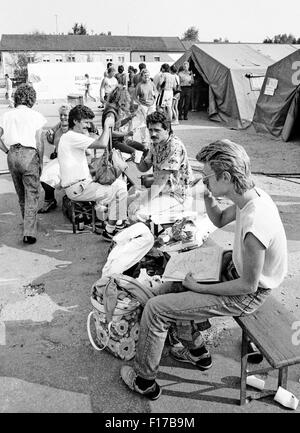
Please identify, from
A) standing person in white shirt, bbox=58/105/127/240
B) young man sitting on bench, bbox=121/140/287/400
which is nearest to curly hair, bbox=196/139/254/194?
young man sitting on bench, bbox=121/140/287/400

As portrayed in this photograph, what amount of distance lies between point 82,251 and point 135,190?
138cm

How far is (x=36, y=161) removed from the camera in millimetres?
5500

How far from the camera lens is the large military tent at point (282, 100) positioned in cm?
1119

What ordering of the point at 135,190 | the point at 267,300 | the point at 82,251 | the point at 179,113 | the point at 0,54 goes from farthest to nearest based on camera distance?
the point at 0,54, the point at 179,113, the point at 135,190, the point at 82,251, the point at 267,300

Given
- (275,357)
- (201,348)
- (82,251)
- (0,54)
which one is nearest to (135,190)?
(82,251)

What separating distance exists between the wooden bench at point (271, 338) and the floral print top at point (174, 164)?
1866mm

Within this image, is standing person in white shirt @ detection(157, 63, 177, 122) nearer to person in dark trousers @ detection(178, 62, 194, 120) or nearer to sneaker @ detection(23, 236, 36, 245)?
person in dark trousers @ detection(178, 62, 194, 120)

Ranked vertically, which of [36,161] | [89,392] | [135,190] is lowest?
[89,392]

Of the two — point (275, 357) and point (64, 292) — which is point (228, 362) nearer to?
point (275, 357)

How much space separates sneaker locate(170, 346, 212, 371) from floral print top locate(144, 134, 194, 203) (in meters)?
1.74

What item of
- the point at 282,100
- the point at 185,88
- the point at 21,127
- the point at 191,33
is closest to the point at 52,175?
the point at 21,127

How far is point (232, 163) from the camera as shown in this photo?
2.68 metres

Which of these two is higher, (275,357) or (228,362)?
(275,357)

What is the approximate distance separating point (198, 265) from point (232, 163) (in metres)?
0.78
